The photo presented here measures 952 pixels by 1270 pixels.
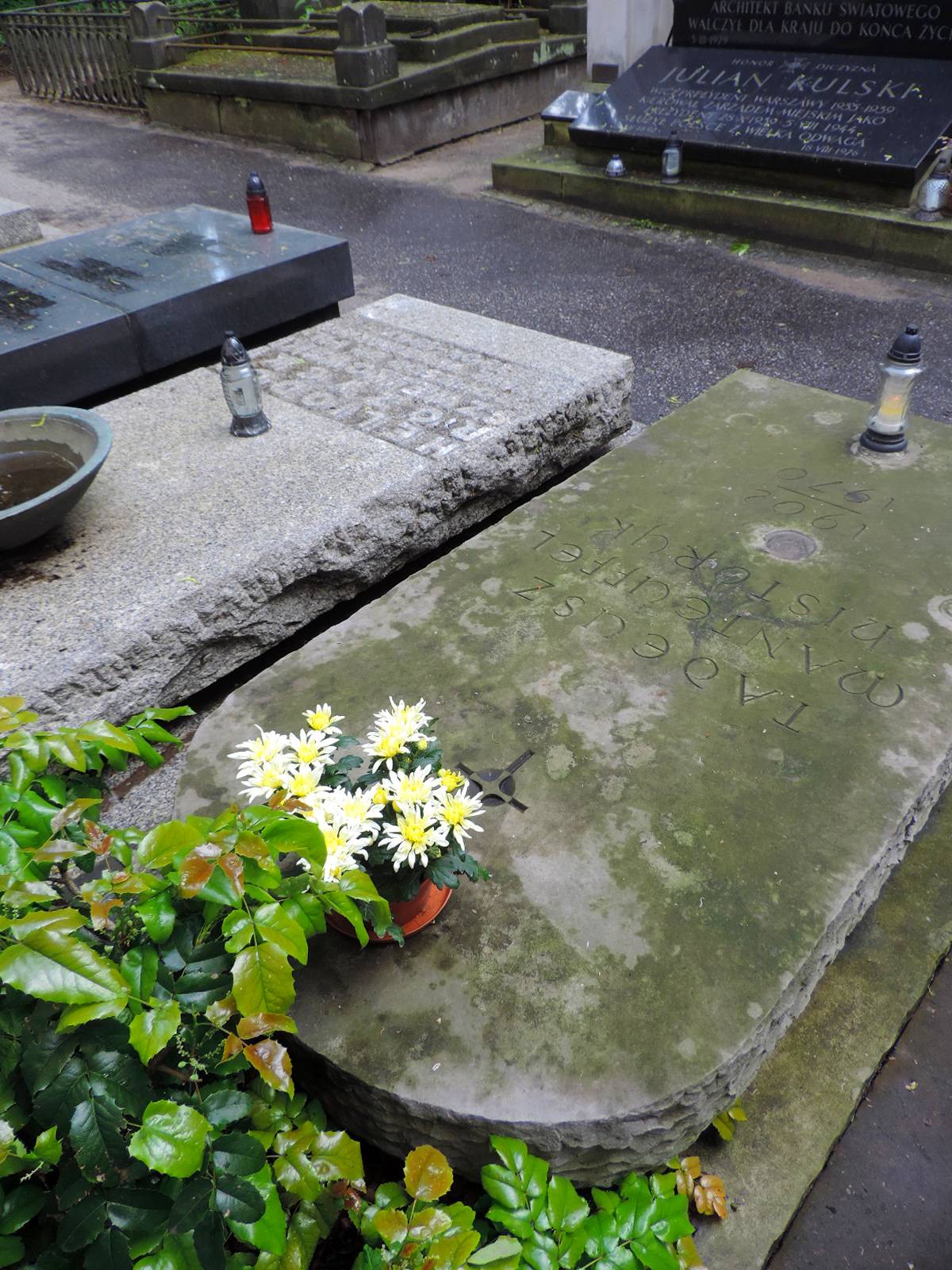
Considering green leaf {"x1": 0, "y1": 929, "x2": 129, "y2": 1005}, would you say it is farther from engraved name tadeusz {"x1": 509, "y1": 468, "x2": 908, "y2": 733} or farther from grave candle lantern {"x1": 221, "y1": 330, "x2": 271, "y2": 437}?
grave candle lantern {"x1": 221, "y1": 330, "x2": 271, "y2": 437}

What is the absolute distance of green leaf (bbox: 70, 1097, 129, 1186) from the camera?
112 cm

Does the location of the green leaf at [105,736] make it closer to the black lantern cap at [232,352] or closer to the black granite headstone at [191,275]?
the black lantern cap at [232,352]

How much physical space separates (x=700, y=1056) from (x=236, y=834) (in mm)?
945

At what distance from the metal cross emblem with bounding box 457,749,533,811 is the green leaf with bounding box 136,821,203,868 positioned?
92cm

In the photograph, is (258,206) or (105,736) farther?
(258,206)

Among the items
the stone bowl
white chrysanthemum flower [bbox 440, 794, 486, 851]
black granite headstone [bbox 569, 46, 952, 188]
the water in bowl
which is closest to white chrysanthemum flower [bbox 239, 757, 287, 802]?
white chrysanthemum flower [bbox 440, 794, 486, 851]

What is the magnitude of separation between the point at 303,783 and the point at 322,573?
4.96 feet

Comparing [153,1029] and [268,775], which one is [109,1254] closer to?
[153,1029]

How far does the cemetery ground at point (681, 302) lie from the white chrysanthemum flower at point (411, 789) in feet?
3.40

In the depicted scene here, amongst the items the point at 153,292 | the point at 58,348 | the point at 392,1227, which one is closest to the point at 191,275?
the point at 153,292

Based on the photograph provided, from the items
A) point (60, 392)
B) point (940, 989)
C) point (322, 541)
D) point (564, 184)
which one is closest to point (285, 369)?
point (60, 392)

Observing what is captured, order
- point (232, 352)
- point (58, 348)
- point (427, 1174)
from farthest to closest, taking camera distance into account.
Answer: point (58, 348) → point (232, 352) → point (427, 1174)

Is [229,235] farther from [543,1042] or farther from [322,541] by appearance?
[543,1042]

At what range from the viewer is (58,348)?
12.4 ft
